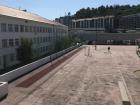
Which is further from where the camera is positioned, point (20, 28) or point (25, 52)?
point (20, 28)

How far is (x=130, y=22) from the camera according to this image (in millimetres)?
191750

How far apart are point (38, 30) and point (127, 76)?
29.8 m

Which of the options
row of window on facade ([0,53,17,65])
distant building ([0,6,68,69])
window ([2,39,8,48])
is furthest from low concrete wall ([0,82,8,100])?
window ([2,39,8,48])

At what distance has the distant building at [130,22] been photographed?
187000mm

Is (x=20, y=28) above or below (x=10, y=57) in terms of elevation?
above

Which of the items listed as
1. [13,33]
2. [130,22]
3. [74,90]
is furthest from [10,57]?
[130,22]

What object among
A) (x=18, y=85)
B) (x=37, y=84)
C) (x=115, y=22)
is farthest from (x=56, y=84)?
(x=115, y=22)

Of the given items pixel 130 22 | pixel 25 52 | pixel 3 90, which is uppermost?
pixel 130 22

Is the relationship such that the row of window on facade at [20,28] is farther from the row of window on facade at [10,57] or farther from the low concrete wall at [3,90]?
the low concrete wall at [3,90]

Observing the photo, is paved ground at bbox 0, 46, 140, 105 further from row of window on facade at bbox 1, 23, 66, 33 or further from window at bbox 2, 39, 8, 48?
row of window on facade at bbox 1, 23, 66, 33

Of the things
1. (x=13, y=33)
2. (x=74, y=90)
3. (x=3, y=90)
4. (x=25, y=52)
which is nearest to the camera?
(x=3, y=90)

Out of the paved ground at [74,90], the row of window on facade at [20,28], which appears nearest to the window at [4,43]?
the row of window on facade at [20,28]

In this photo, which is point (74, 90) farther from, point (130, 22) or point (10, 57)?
point (130, 22)

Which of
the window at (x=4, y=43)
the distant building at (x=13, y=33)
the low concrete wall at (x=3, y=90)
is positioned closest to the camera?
the low concrete wall at (x=3, y=90)
